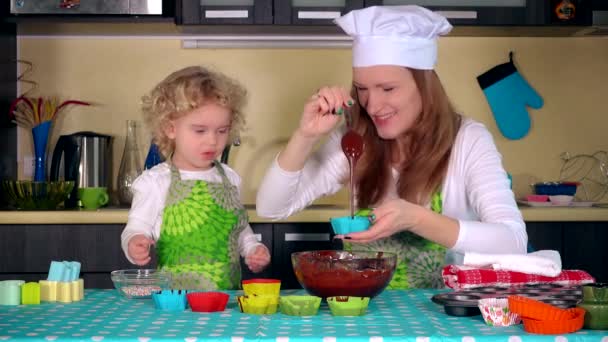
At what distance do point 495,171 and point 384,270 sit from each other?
1.82 ft

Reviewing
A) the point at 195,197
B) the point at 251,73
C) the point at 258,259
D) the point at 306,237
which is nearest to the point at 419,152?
the point at 258,259

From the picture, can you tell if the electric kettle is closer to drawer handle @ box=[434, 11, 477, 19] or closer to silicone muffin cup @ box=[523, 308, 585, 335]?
drawer handle @ box=[434, 11, 477, 19]

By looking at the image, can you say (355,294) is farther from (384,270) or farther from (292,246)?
(292,246)

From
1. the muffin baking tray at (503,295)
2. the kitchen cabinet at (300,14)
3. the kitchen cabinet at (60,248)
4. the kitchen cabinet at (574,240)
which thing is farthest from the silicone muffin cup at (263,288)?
the kitchen cabinet at (300,14)

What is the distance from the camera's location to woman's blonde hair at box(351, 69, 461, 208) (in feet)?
7.68

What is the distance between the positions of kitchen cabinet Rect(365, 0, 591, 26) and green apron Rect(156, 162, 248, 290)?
54.0 inches

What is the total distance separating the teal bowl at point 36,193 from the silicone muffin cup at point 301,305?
1.97 m

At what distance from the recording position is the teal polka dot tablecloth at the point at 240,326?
4.90ft

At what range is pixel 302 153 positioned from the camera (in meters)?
2.24

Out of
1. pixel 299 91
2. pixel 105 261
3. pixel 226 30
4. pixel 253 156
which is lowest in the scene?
pixel 105 261

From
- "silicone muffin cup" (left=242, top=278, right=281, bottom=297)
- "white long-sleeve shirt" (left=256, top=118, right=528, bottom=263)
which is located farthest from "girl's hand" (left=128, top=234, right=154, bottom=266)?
"silicone muffin cup" (left=242, top=278, right=281, bottom=297)

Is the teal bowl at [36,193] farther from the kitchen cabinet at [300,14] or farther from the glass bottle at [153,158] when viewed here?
the kitchen cabinet at [300,14]

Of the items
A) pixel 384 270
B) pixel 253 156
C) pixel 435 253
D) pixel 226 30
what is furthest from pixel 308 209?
pixel 384 270

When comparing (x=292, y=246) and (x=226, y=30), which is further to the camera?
(x=226, y=30)
